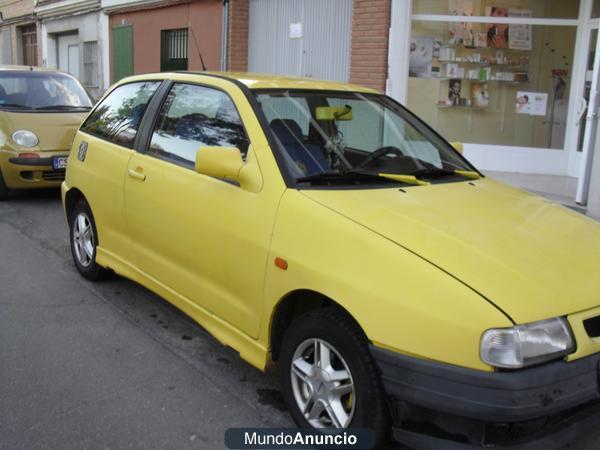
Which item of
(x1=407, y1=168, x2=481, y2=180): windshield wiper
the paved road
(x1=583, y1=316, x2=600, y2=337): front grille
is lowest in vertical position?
the paved road

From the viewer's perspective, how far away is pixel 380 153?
12.2 feet

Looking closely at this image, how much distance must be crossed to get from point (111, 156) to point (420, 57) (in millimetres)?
6642

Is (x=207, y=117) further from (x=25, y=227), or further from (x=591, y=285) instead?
(x=25, y=227)

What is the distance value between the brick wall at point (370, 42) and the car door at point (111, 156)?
564 cm

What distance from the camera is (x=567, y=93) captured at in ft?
30.6

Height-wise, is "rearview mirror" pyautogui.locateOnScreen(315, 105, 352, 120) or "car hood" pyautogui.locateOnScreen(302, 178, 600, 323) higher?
"rearview mirror" pyautogui.locateOnScreen(315, 105, 352, 120)

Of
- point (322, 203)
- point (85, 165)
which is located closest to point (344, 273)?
point (322, 203)

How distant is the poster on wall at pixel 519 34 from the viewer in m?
9.44

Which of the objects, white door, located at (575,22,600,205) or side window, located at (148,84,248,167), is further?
white door, located at (575,22,600,205)

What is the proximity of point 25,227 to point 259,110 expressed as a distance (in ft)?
15.0

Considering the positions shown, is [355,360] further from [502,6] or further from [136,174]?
[502,6]

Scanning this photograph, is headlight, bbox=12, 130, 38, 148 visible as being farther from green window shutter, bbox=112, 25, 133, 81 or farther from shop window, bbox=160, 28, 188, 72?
green window shutter, bbox=112, 25, 133, 81

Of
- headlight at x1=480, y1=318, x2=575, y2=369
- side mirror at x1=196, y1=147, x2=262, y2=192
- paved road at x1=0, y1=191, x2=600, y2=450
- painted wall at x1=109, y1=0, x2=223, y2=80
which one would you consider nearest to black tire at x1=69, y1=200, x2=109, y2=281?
paved road at x1=0, y1=191, x2=600, y2=450

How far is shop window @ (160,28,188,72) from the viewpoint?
1465 centimetres
